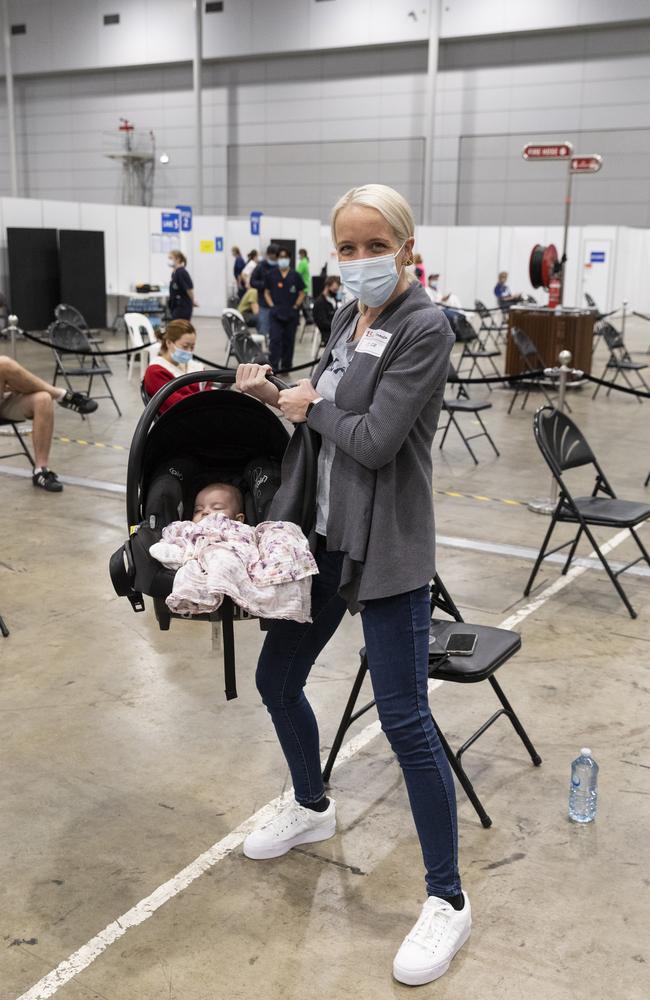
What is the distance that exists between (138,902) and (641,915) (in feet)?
4.46

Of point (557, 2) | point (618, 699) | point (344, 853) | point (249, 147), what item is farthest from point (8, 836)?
point (249, 147)

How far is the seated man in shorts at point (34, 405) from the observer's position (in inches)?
→ 269

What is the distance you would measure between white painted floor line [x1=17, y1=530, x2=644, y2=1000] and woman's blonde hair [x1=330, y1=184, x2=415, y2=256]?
1827mm

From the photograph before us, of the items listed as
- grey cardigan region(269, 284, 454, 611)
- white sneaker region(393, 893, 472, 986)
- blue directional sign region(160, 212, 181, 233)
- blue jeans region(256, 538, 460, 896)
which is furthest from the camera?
blue directional sign region(160, 212, 181, 233)

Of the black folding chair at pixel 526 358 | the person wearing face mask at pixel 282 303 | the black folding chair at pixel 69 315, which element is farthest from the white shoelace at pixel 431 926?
the black folding chair at pixel 69 315

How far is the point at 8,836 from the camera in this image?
115 inches

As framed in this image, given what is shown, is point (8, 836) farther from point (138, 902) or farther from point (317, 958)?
point (317, 958)

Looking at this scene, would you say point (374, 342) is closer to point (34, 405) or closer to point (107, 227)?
point (34, 405)

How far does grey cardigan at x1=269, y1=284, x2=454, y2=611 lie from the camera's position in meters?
2.05

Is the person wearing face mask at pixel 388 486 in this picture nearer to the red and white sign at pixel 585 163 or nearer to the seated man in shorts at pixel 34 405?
the seated man in shorts at pixel 34 405

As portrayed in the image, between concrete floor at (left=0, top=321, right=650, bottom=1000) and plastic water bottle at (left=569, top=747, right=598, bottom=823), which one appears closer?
concrete floor at (left=0, top=321, right=650, bottom=1000)

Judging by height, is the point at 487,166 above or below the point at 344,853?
above

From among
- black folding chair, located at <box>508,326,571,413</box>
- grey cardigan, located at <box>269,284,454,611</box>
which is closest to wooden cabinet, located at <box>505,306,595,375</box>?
black folding chair, located at <box>508,326,571,413</box>

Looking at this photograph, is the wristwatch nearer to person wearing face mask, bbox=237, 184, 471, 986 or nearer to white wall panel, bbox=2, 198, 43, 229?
person wearing face mask, bbox=237, 184, 471, 986
